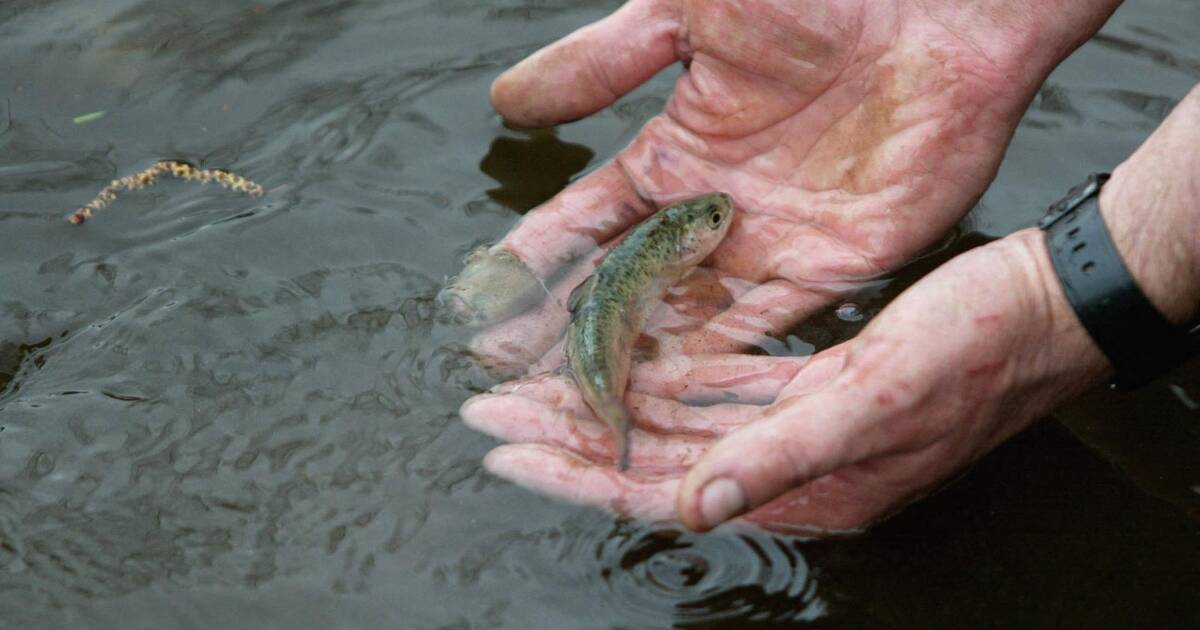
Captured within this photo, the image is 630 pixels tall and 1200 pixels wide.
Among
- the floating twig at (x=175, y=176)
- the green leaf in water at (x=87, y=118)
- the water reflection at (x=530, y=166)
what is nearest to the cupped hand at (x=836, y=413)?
the water reflection at (x=530, y=166)

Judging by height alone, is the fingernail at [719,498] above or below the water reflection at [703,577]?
above

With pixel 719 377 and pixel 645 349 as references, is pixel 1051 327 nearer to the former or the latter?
pixel 719 377

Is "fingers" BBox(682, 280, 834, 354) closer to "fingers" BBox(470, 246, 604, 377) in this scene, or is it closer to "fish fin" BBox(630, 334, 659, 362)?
"fish fin" BBox(630, 334, 659, 362)

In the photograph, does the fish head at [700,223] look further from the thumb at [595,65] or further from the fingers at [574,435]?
the fingers at [574,435]

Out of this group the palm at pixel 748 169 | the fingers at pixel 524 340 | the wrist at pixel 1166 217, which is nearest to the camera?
the wrist at pixel 1166 217

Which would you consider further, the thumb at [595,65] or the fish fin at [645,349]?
the thumb at [595,65]

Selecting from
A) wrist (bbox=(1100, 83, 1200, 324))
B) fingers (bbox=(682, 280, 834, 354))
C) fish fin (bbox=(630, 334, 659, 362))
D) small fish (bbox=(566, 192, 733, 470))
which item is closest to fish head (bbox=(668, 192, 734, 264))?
small fish (bbox=(566, 192, 733, 470))

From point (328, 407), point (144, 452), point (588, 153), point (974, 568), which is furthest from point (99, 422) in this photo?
point (974, 568)
